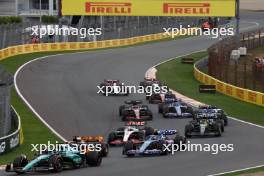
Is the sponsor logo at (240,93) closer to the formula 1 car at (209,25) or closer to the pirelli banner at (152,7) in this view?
the pirelli banner at (152,7)

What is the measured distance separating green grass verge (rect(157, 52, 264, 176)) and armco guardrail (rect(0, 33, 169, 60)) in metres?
9.69

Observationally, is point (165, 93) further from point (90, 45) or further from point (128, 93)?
point (90, 45)

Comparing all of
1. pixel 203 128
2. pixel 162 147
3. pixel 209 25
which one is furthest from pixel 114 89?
pixel 209 25

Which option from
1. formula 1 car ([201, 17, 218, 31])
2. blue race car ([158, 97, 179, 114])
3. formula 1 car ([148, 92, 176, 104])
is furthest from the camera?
formula 1 car ([201, 17, 218, 31])

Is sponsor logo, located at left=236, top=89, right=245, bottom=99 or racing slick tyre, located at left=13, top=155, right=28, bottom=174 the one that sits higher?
racing slick tyre, located at left=13, top=155, right=28, bottom=174

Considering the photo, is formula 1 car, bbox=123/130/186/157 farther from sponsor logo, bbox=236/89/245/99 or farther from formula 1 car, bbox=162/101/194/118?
sponsor logo, bbox=236/89/245/99

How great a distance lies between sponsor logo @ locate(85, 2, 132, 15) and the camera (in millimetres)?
59344

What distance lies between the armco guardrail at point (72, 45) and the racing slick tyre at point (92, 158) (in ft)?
118

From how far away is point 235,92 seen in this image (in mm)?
47531

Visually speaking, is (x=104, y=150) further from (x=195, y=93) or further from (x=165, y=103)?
(x=195, y=93)

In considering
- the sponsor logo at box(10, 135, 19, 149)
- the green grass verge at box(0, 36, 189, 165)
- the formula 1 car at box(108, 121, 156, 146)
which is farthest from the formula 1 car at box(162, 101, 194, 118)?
the sponsor logo at box(10, 135, 19, 149)

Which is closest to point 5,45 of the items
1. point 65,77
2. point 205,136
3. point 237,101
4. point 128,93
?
point 65,77

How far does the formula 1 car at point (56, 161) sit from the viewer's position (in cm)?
2361

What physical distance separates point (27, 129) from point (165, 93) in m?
9.28
